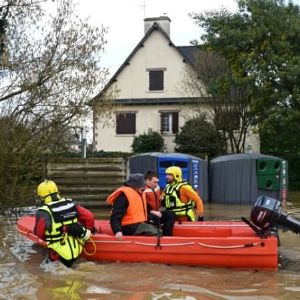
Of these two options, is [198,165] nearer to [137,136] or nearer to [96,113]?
[96,113]

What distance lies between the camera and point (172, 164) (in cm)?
2075

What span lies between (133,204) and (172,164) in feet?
36.5

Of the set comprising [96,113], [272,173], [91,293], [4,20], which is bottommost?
[91,293]

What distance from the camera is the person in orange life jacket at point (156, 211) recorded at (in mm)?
10258

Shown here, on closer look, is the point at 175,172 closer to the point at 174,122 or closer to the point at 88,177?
the point at 88,177

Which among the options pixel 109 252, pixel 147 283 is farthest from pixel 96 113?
pixel 147 283

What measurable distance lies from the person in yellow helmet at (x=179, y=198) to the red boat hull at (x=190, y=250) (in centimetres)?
132

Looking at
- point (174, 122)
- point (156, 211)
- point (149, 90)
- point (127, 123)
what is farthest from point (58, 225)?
point (149, 90)

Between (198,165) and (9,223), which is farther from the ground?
(198,165)

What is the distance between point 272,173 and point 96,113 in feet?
21.4

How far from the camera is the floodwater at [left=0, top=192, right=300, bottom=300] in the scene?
7.86 m

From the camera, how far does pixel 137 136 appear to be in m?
35.7

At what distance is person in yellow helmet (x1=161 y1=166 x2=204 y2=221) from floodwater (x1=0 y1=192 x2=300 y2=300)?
68.7 inches

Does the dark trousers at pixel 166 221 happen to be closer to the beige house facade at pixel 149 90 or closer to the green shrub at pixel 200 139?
the green shrub at pixel 200 139
